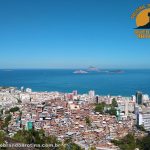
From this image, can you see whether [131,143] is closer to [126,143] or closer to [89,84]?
[126,143]

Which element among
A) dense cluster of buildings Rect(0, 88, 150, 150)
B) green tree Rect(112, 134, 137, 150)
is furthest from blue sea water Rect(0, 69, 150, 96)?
green tree Rect(112, 134, 137, 150)

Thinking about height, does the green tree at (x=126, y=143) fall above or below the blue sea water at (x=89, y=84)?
below

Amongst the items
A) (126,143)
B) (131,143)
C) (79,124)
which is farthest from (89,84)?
(131,143)

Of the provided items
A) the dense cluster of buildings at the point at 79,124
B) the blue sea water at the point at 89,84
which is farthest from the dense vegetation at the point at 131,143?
the blue sea water at the point at 89,84

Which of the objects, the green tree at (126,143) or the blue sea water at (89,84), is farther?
the blue sea water at (89,84)

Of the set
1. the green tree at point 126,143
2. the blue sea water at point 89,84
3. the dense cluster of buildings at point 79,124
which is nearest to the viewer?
the green tree at point 126,143

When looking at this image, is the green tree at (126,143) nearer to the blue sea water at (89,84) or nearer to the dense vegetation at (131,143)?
the dense vegetation at (131,143)

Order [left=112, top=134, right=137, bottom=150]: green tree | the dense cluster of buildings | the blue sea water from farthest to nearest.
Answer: the blue sea water → the dense cluster of buildings → [left=112, top=134, right=137, bottom=150]: green tree

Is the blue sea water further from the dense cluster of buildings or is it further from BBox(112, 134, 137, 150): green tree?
BBox(112, 134, 137, 150): green tree

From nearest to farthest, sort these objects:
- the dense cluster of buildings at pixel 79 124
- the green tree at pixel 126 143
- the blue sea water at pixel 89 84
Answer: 1. the green tree at pixel 126 143
2. the dense cluster of buildings at pixel 79 124
3. the blue sea water at pixel 89 84

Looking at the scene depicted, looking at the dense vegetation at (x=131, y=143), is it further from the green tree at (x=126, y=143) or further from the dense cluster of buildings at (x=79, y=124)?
the dense cluster of buildings at (x=79, y=124)

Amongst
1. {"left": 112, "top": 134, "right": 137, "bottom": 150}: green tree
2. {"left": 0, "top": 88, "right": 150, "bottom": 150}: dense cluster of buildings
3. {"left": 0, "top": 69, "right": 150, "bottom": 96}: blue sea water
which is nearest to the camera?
{"left": 112, "top": 134, "right": 137, "bottom": 150}: green tree
